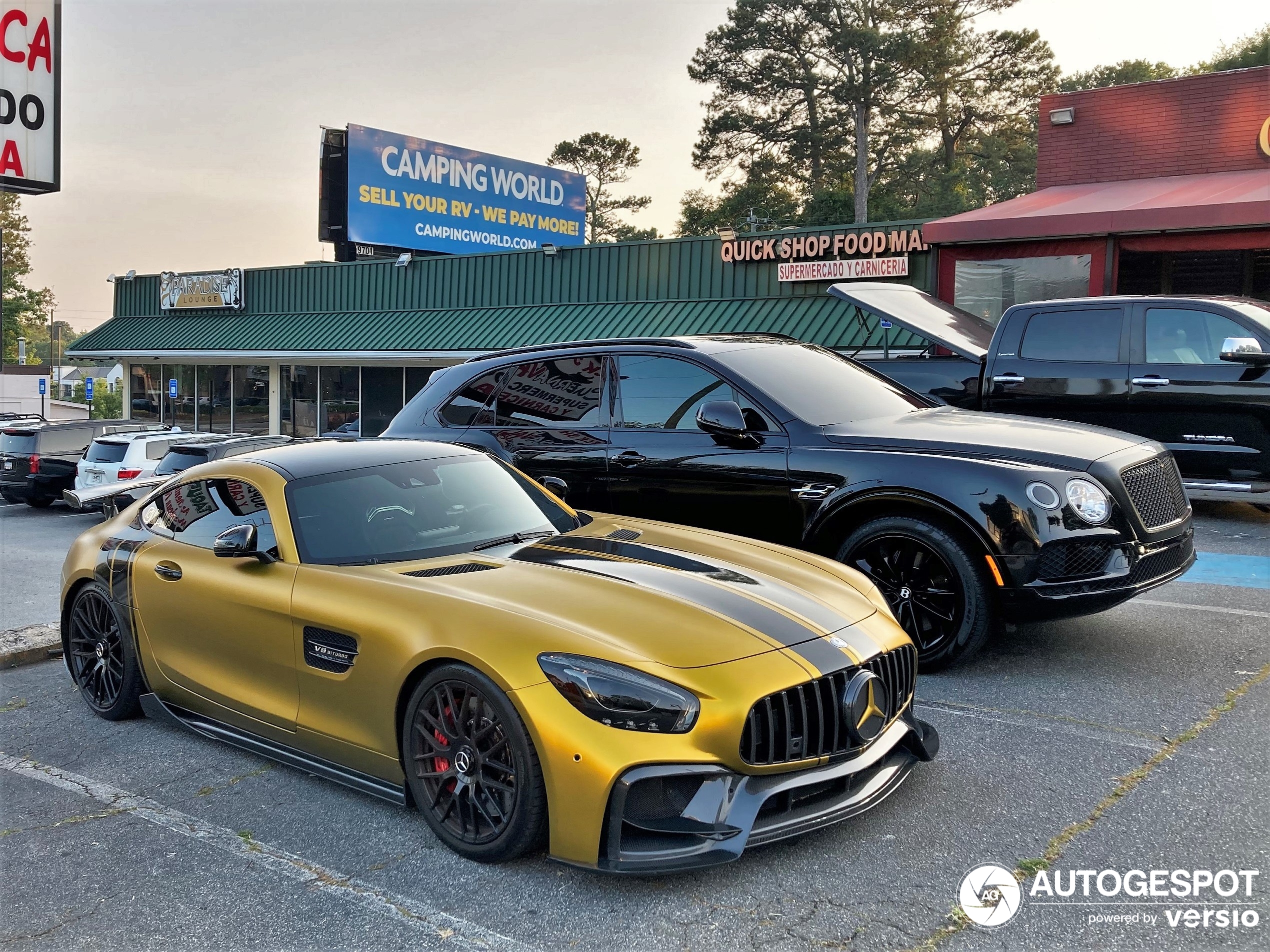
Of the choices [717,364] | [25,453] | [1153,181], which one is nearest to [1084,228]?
[1153,181]

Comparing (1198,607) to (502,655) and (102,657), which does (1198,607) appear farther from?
(102,657)

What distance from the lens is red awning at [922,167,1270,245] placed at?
48.1 ft

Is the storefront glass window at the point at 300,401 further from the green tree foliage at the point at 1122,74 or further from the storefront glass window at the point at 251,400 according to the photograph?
the green tree foliage at the point at 1122,74

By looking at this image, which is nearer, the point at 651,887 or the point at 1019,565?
the point at 651,887

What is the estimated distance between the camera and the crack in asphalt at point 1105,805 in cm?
302

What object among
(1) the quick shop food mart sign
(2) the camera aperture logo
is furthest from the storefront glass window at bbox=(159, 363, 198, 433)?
(2) the camera aperture logo

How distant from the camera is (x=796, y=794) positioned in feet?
10.9

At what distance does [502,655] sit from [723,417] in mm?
2728

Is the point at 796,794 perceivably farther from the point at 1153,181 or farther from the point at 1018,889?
the point at 1153,181

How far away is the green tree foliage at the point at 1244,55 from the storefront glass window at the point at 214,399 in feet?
128

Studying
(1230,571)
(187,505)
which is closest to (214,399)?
(187,505)

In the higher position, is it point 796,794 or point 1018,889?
point 796,794

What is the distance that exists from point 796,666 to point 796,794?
396mm

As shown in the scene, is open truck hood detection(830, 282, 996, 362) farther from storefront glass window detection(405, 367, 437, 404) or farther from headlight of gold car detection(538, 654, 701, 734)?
storefront glass window detection(405, 367, 437, 404)
